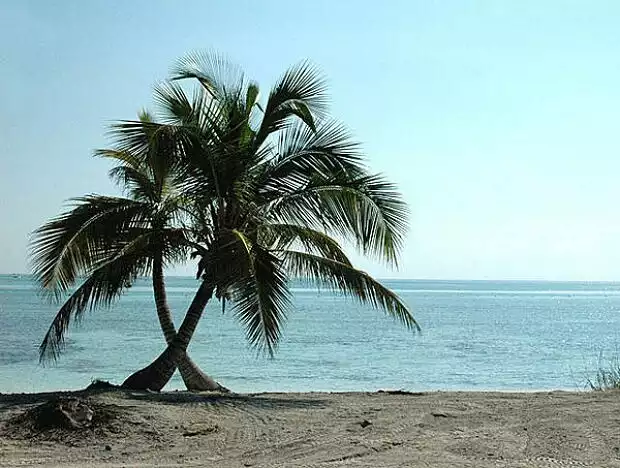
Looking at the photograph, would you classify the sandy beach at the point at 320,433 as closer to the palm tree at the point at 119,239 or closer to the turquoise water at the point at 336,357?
the palm tree at the point at 119,239

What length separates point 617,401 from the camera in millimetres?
11898

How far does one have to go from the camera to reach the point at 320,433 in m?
9.98

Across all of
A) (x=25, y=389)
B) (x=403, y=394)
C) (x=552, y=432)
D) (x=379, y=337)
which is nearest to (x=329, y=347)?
(x=379, y=337)

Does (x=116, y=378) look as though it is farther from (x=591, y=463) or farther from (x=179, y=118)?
(x=591, y=463)

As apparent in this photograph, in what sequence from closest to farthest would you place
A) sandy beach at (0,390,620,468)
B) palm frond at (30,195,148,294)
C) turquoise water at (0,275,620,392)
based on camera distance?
sandy beach at (0,390,620,468)
palm frond at (30,195,148,294)
turquoise water at (0,275,620,392)

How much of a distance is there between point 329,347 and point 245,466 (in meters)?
25.8

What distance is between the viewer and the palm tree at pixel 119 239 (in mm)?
12445

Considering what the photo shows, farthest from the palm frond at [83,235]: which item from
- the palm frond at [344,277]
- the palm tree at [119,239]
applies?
the palm frond at [344,277]

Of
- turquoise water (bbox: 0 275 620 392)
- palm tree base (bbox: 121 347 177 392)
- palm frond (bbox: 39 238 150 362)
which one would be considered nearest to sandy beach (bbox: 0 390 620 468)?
palm tree base (bbox: 121 347 177 392)

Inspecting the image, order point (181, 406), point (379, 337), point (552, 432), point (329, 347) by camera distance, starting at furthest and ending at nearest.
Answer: point (379, 337) < point (329, 347) < point (181, 406) < point (552, 432)

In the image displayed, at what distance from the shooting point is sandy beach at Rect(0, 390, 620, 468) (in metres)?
8.81

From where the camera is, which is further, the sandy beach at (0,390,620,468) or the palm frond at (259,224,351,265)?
the palm frond at (259,224,351,265)

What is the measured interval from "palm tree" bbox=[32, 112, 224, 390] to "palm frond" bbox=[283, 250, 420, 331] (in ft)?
5.77

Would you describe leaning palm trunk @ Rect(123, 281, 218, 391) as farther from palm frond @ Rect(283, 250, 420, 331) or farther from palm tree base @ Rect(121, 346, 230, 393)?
palm frond @ Rect(283, 250, 420, 331)
